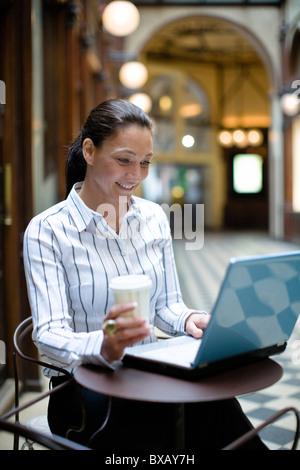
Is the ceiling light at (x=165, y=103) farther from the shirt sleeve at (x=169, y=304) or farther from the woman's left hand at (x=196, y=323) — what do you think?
the woman's left hand at (x=196, y=323)

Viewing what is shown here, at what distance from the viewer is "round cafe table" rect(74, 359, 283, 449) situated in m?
1.30

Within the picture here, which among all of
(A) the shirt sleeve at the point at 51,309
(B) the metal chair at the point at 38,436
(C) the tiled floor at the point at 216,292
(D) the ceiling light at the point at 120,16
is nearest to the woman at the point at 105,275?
(A) the shirt sleeve at the point at 51,309

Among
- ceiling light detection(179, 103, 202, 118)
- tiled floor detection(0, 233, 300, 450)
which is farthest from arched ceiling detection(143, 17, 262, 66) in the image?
tiled floor detection(0, 233, 300, 450)

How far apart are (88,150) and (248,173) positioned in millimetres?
21420

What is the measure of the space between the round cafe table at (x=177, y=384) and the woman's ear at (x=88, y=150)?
72 cm

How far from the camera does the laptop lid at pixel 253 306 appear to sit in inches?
50.6

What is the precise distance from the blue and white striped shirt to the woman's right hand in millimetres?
101

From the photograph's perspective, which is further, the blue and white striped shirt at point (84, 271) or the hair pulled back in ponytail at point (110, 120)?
the hair pulled back in ponytail at point (110, 120)

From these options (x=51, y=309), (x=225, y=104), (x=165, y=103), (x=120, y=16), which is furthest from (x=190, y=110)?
(x=51, y=309)

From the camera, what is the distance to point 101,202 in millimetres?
1907

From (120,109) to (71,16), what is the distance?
13.5 ft

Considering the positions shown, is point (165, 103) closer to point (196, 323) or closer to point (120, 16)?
point (120, 16)

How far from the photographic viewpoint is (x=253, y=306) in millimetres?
1376
